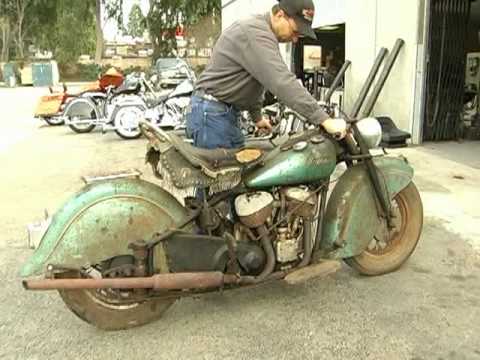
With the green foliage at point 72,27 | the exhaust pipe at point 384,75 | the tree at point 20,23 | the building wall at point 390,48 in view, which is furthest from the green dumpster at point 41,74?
the exhaust pipe at point 384,75

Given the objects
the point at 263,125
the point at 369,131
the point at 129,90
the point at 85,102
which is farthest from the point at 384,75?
the point at 369,131

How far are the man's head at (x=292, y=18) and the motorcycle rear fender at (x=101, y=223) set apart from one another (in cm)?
117

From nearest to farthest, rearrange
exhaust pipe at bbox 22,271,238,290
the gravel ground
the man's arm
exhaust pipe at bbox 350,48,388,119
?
exhaust pipe at bbox 22,271,238,290
the gravel ground
the man's arm
exhaust pipe at bbox 350,48,388,119

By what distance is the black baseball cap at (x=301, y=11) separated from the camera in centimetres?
327

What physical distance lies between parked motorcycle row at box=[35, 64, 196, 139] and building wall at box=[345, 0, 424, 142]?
3.30 metres

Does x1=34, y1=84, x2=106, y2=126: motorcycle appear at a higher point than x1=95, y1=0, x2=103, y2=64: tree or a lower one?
lower

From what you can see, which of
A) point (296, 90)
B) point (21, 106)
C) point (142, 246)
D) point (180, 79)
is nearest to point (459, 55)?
point (180, 79)

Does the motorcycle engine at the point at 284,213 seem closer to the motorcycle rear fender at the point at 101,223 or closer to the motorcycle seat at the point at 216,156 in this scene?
the motorcycle seat at the point at 216,156

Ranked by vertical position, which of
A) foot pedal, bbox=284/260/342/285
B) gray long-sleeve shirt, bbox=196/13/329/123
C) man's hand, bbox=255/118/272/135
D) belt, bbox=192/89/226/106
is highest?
gray long-sleeve shirt, bbox=196/13/329/123

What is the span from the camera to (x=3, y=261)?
175 inches

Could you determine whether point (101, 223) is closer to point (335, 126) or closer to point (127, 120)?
point (335, 126)

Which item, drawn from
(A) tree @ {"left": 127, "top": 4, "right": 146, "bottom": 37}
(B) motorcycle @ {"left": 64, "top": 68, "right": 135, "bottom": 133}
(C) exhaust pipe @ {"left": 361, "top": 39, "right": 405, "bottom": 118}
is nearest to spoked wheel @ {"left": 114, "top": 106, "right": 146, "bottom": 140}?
(B) motorcycle @ {"left": 64, "top": 68, "right": 135, "bottom": 133}

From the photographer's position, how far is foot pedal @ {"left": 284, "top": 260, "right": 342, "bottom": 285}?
3363mm

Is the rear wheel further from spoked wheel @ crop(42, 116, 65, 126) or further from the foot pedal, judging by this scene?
the foot pedal
